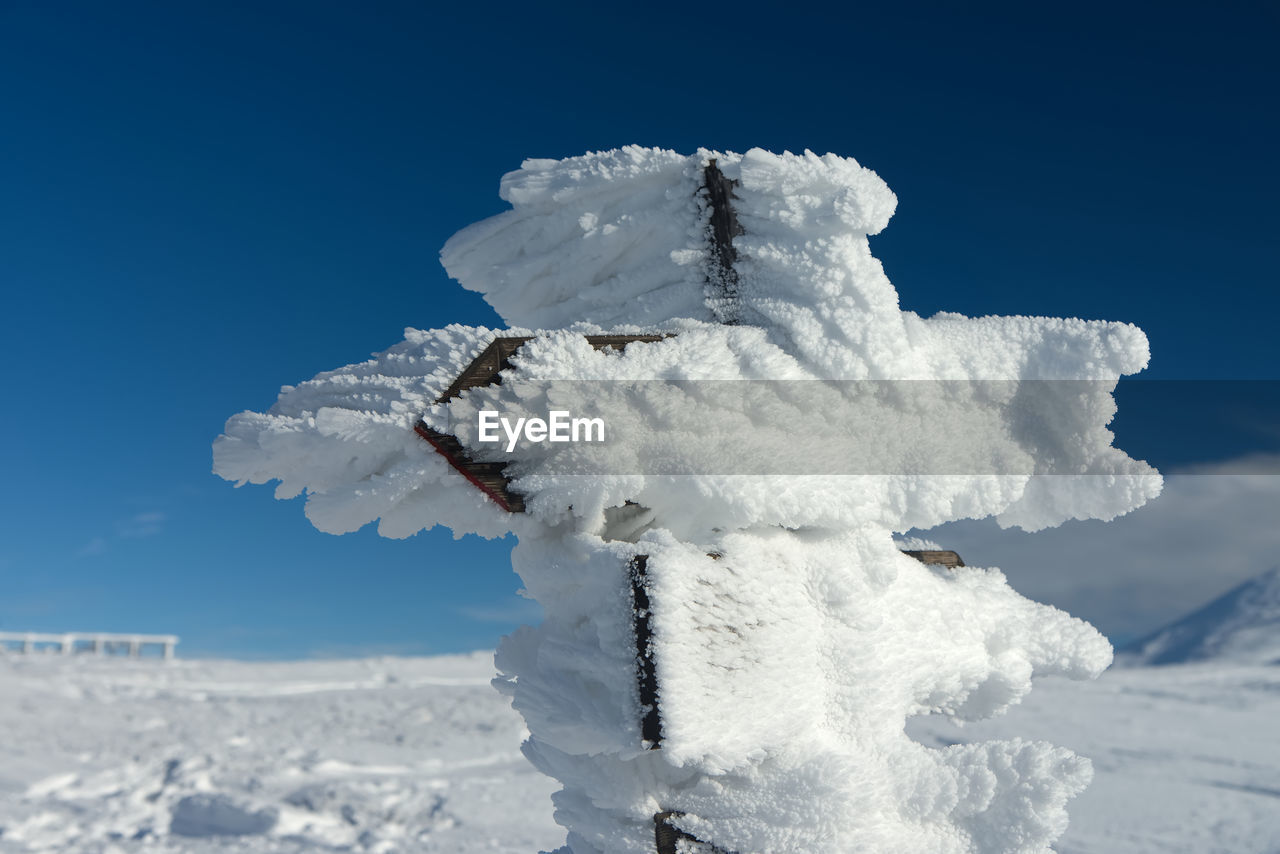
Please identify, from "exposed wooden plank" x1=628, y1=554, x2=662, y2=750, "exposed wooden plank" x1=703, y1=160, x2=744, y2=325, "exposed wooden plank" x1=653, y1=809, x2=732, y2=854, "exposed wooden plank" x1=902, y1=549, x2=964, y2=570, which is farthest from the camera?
"exposed wooden plank" x1=902, y1=549, x2=964, y2=570

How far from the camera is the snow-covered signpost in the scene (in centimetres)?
152

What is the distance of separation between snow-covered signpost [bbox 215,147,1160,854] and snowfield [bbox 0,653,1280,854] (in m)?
4.37

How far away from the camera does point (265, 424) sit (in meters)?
1.56

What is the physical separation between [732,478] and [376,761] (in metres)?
6.88

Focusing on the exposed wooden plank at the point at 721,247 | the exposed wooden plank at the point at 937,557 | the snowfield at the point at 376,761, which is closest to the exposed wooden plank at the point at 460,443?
the exposed wooden plank at the point at 721,247

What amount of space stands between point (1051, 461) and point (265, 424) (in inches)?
63.1

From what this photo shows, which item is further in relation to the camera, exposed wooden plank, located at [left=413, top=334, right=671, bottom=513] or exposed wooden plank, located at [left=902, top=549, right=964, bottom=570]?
exposed wooden plank, located at [left=902, top=549, right=964, bottom=570]

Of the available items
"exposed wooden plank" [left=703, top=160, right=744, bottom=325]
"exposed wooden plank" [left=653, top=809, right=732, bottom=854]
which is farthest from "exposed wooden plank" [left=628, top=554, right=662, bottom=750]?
"exposed wooden plank" [left=703, top=160, right=744, bottom=325]

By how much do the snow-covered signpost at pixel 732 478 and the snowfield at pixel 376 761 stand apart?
4369mm

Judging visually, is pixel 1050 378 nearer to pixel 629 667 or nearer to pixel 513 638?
pixel 629 667

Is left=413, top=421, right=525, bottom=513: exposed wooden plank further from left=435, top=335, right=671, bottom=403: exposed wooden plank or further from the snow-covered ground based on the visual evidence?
the snow-covered ground

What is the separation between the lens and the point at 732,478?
62.2 inches

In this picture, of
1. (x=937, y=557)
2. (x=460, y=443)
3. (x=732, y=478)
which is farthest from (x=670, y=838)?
(x=937, y=557)

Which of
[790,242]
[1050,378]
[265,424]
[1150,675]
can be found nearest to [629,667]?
[265,424]
